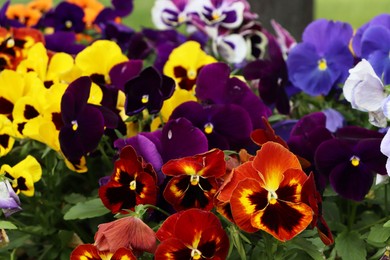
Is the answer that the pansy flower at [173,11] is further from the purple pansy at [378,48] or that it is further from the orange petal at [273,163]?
the orange petal at [273,163]

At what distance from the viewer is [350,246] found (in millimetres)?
1743

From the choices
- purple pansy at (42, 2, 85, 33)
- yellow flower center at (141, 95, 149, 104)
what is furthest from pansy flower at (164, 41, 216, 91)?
purple pansy at (42, 2, 85, 33)

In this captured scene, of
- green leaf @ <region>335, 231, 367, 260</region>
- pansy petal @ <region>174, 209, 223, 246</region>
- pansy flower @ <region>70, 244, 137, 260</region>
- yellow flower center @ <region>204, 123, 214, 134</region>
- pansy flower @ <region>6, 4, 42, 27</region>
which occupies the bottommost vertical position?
pansy flower @ <region>6, 4, 42, 27</region>

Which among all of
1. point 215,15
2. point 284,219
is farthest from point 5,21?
point 284,219

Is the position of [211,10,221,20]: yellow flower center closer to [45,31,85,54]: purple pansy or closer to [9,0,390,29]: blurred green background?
[45,31,85,54]: purple pansy

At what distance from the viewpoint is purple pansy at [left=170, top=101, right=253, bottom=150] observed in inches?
71.2

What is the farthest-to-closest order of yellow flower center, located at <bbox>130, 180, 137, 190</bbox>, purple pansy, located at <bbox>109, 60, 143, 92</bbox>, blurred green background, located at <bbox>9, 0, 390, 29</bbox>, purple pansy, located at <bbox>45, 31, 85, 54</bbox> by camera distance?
blurred green background, located at <bbox>9, 0, 390, 29</bbox> < purple pansy, located at <bbox>45, 31, 85, 54</bbox> < purple pansy, located at <bbox>109, 60, 143, 92</bbox> < yellow flower center, located at <bbox>130, 180, 137, 190</bbox>

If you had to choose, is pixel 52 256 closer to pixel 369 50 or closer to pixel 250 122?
pixel 250 122

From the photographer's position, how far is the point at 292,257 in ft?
5.31

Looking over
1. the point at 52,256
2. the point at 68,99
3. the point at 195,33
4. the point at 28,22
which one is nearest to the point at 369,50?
the point at 68,99

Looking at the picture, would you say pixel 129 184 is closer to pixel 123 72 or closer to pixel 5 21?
pixel 123 72

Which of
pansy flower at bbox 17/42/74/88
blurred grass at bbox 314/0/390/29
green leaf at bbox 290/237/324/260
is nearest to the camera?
green leaf at bbox 290/237/324/260

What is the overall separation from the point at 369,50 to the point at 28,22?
1854 mm

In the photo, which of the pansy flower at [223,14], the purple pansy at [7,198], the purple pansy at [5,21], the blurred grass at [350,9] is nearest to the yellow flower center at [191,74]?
the pansy flower at [223,14]
